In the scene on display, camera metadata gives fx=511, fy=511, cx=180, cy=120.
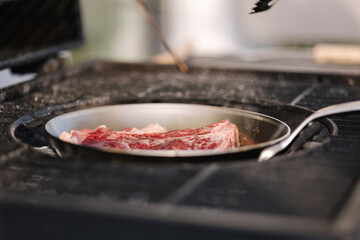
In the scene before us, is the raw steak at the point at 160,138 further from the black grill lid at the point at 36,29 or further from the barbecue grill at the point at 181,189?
the black grill lid at the point at 36,29

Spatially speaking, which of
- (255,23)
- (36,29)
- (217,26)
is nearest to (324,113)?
(36,29)

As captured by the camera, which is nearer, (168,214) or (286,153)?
(168,214)

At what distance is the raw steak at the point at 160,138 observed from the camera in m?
0.99

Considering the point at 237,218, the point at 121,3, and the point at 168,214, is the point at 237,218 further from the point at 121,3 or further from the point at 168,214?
the point at 121,3

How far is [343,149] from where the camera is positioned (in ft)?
2.80

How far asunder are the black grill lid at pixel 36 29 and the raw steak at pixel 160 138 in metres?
0.36

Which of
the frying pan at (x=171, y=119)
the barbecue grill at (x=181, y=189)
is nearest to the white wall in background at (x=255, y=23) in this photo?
the frying pan at (x=171, y=119)

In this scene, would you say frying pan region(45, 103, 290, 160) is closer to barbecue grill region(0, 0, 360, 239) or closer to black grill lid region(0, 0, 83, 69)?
barbecue grill region(0, 0, 360, 239)

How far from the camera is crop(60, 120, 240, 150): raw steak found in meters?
0.99

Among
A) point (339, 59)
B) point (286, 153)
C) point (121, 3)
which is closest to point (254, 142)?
point (286, 153)

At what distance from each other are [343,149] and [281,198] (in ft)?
0.81

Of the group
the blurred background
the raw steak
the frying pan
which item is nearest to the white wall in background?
the blurred background

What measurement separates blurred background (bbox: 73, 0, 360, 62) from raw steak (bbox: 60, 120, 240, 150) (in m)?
2.76

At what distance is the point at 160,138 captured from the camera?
1075 mm
